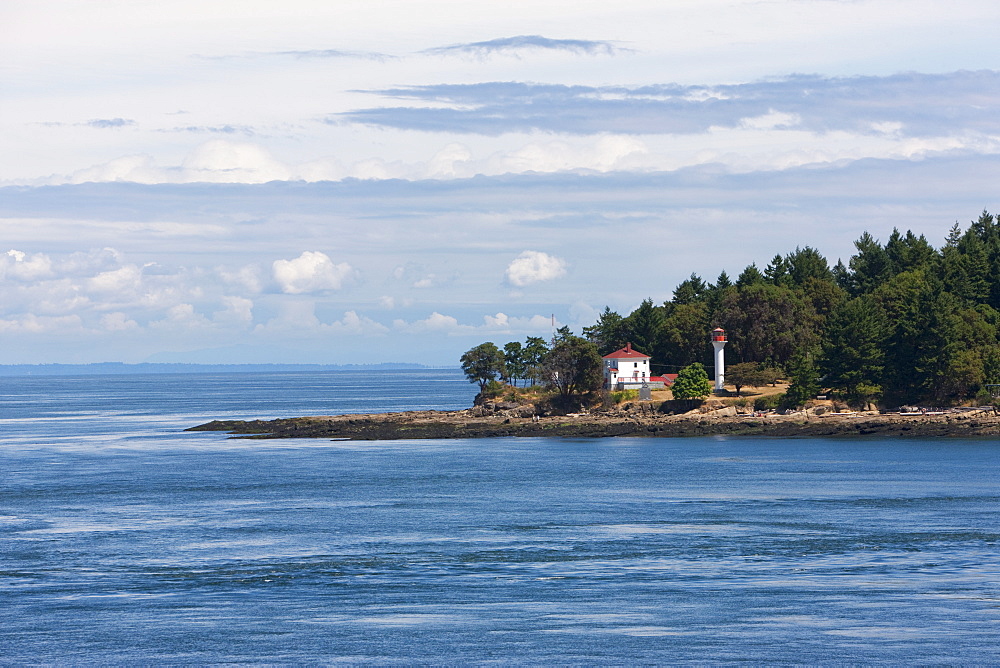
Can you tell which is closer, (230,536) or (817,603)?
(817,603)

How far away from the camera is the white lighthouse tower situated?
127 m

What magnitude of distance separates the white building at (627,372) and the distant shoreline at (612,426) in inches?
448

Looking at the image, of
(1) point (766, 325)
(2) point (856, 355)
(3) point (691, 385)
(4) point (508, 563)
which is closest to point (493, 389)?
(3) point (691, 385)

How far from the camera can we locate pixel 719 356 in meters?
128

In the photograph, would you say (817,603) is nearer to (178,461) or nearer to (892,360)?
(178,461)

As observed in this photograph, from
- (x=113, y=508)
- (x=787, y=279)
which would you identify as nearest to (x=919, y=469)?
(x=113, y=508)

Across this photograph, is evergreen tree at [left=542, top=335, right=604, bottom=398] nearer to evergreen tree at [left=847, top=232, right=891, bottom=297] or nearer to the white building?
the white building

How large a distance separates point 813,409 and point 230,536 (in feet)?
257

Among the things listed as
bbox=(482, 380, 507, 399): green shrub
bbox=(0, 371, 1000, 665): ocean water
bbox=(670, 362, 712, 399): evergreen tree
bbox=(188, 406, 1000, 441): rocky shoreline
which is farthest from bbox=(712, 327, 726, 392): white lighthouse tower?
bbox=(0, 371, 1000, 665): ocean water

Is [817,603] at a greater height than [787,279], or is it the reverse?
[787,279]

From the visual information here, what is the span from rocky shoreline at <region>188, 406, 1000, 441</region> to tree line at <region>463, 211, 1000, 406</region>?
5.30 m

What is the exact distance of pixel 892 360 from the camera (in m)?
118

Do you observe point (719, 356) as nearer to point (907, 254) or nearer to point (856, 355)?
point (856, 355)

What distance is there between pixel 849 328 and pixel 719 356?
608 inches
